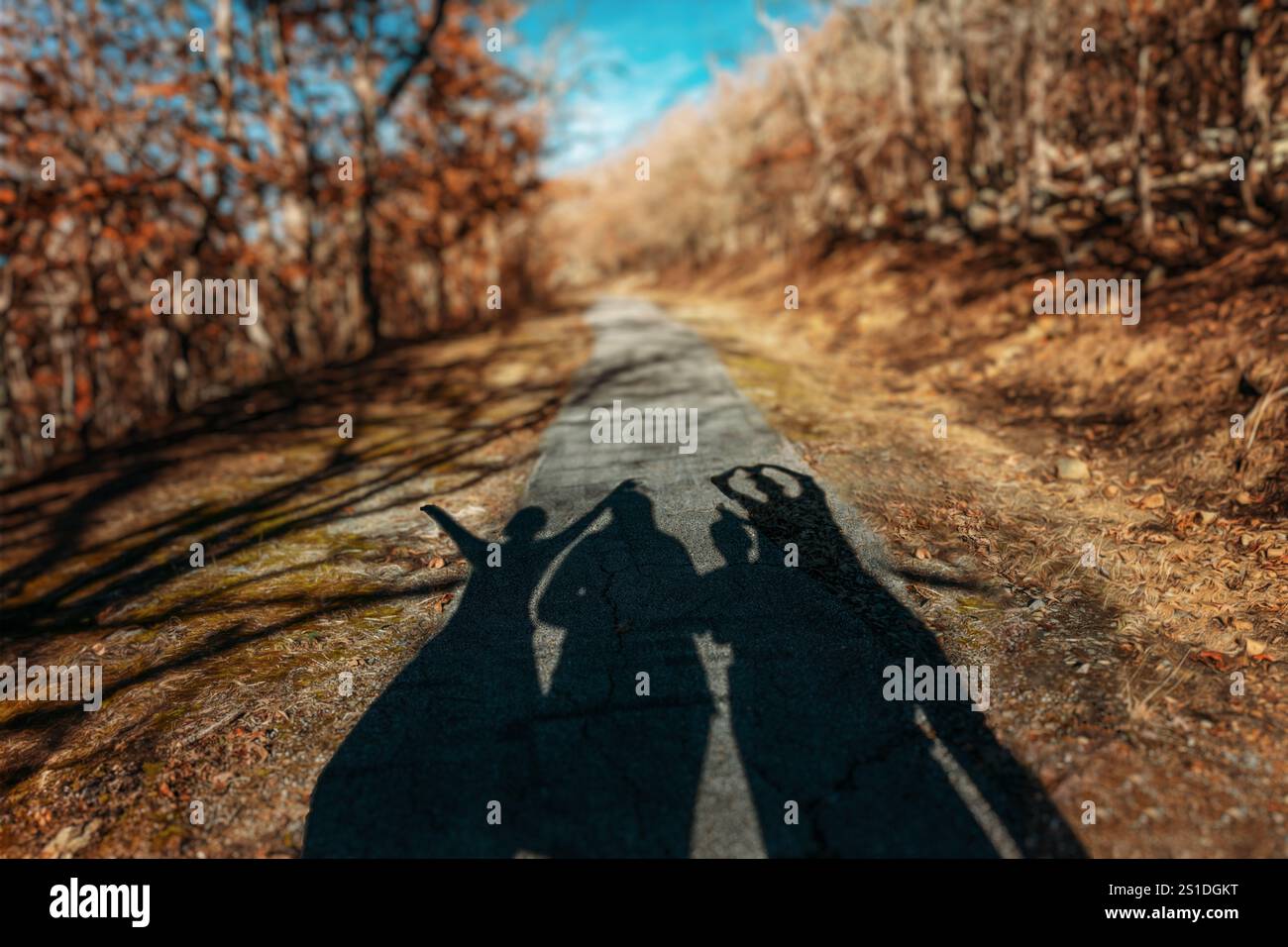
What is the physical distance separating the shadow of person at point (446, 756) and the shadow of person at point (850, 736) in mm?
1110

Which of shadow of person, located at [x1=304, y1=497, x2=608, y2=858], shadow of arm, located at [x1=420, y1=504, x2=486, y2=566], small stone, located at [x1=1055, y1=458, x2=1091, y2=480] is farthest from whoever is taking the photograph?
small stone, located at [x1=1055, y1=458, x2=1091, y2=480]

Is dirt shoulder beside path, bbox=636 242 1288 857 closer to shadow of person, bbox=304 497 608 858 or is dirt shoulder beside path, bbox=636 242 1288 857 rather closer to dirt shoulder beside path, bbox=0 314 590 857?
shadow of person, bbox=304 497 608 858

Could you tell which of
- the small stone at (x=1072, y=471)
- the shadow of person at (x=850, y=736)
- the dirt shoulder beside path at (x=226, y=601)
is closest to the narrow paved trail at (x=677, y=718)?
the shadow of person at (x=850, y=736)

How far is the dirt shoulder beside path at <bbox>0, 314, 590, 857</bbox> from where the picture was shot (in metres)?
3.13

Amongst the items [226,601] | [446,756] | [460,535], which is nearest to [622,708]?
[446,756]

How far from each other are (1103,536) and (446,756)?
4.79 meters

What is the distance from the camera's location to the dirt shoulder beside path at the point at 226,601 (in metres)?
3.13

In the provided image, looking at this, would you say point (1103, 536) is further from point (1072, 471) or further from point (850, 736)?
point (850, 736)

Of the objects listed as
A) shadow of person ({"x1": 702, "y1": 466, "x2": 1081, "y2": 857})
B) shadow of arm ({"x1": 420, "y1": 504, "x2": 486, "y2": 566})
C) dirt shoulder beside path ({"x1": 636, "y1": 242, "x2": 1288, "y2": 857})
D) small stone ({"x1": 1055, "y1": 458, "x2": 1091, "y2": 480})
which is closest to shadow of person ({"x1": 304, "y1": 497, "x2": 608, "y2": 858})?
shadow of arm ({"x1": 420, "y1": 504, "x2": 486, "y2": 566})

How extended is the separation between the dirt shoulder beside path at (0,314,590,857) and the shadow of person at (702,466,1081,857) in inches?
81.9

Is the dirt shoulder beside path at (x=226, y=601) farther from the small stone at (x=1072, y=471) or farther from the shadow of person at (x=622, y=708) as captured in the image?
the small stone at (x=1072, y=471)

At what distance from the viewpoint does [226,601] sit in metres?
4.88
